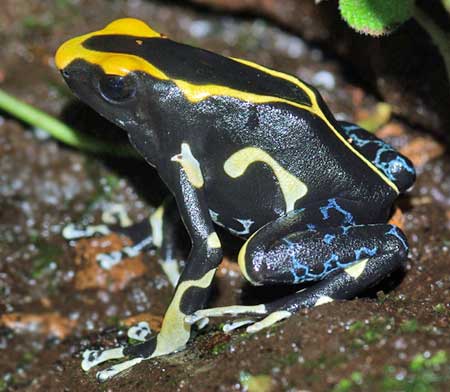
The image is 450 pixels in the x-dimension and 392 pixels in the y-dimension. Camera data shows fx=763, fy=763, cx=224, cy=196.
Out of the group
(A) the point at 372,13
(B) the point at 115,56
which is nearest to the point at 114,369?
(B) the point at 115,56

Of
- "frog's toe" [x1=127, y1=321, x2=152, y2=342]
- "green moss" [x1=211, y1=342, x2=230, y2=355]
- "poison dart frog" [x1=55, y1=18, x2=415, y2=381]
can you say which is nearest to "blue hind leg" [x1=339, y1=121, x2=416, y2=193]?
"poison dart frog" [x1=55, y1=18, x2=415, y2=381]

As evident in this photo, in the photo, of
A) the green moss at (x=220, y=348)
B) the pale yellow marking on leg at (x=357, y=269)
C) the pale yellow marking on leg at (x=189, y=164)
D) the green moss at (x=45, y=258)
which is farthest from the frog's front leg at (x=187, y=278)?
the green moss at (x=45, y=258)

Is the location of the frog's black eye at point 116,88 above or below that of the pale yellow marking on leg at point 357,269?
above

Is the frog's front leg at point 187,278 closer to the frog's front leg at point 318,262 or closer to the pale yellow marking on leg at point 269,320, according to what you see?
the frog's front leg at point 318,262

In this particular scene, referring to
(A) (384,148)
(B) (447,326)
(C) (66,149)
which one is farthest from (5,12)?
(B) (447,326)

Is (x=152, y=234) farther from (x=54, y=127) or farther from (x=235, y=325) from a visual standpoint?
(x=235, y=325)

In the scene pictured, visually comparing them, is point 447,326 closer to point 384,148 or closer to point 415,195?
point 384,148

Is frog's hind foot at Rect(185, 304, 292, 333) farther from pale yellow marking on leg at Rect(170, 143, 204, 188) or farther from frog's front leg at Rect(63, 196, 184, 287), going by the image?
frog's front leg at Rect(63, 196, 184, 287)
